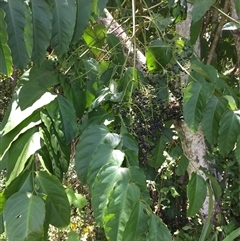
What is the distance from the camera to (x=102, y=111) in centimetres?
81

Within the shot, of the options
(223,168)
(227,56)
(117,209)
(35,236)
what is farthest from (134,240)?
(227,56)

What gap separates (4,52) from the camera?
716 mm

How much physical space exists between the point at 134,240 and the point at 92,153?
18cm

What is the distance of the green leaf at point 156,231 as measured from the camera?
0.62 m

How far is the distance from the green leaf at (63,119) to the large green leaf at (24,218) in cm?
15

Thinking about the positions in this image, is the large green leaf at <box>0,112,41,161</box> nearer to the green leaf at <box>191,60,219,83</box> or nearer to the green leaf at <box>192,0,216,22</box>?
the green leaf at <box>191,60,219,83</box>

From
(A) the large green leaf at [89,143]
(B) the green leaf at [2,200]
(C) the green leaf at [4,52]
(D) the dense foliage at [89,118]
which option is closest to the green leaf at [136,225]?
(D) the dense foliage at [89,118]

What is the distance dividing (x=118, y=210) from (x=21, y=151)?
0.25 m

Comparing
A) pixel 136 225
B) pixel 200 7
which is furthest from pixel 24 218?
pixel 200 7

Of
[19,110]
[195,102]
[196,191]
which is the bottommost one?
[196,191]

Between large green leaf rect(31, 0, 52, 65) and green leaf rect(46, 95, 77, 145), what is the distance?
115 millimetres

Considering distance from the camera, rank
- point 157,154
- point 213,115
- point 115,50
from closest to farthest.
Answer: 1. point 213,115
2. point 115,50
3. point 157,154

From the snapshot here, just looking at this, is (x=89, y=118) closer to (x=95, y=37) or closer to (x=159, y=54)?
(x=159, y=54)

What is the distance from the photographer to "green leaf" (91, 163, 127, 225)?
63 centimetres
